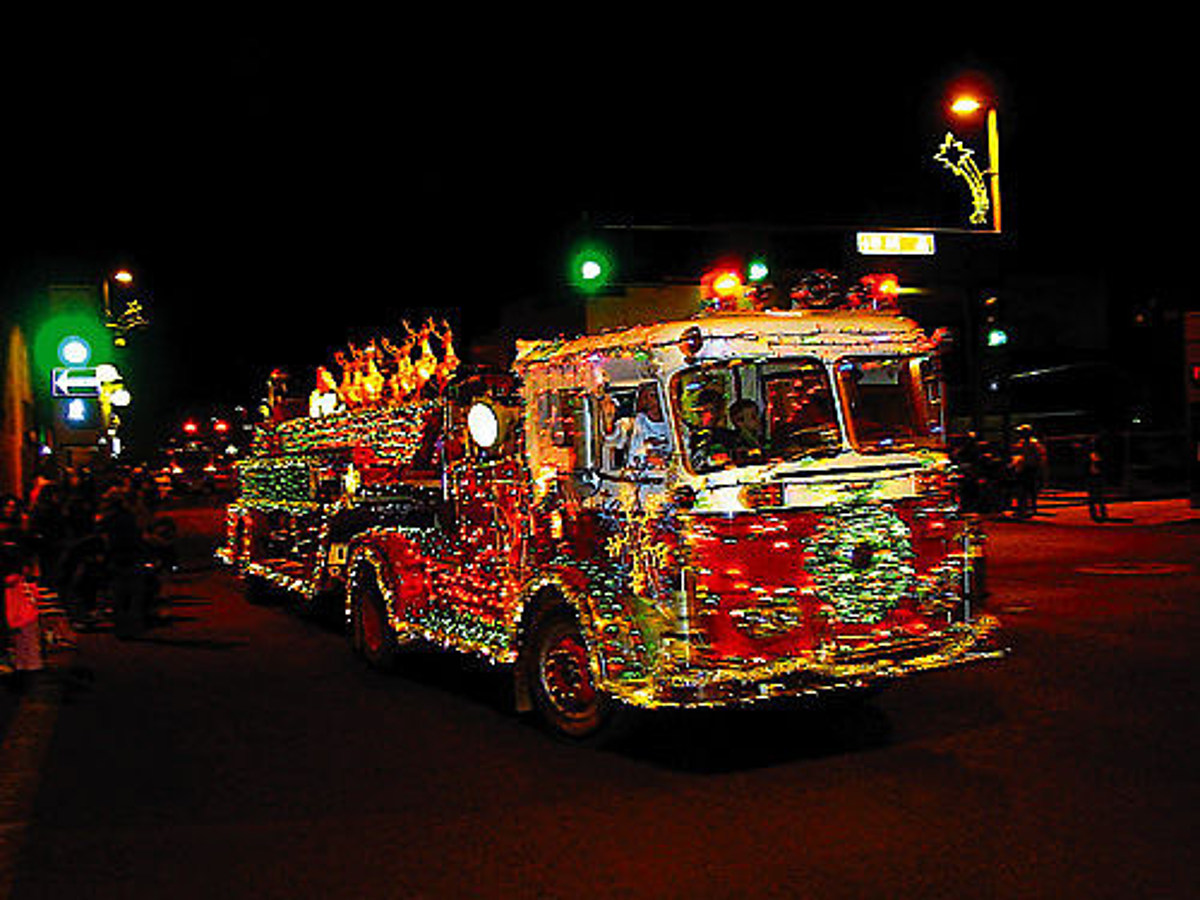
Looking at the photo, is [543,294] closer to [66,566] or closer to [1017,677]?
[66,566]

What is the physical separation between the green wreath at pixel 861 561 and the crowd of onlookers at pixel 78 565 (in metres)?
6.74

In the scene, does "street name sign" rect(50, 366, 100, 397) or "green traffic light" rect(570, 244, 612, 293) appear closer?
"green traffic light" rect(570, 244, 612, 293)

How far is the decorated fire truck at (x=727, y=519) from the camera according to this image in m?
7.71

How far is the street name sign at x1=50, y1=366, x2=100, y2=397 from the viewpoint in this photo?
1174 inches

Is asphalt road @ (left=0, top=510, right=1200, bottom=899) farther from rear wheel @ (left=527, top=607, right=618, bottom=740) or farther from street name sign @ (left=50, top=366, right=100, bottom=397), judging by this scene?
street name sign @ (left=50, top=366, right=100, bottom=397)

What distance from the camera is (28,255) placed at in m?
29.7

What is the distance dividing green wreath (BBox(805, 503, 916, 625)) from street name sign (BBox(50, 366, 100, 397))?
25.0 meters

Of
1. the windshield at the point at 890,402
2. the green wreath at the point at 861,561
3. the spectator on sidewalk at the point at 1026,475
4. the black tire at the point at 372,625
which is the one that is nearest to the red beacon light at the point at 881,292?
the windshield at the point at 890,402

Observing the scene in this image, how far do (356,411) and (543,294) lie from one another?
3868cm

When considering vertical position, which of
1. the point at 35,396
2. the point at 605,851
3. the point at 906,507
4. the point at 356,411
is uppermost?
the point at 35,396

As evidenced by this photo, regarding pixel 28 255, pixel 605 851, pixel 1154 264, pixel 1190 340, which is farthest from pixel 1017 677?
pixel 1154 264

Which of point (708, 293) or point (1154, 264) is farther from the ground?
point (1154, 264)

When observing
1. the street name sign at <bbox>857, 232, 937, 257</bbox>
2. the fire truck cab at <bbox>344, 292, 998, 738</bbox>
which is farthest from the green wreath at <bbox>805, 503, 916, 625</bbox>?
the street name sign at <bbox>857, 232, 937, 257</bbox>

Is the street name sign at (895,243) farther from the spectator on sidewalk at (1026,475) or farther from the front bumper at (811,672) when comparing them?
the front bumper at (811,672)
